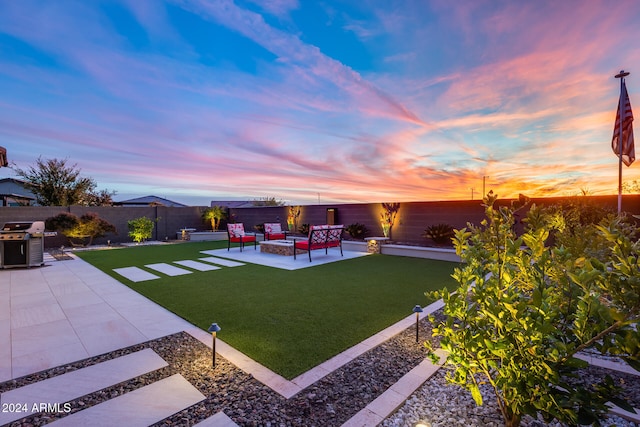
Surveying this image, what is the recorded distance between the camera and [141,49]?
22.4 feet

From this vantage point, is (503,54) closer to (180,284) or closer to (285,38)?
(285,38)

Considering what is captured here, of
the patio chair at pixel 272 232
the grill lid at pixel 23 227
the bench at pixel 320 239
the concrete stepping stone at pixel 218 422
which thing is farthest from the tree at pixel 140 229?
the concrete stepping stone at pixel 218 422

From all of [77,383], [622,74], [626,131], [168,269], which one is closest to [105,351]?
[77,383]

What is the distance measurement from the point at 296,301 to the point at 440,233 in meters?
6.40

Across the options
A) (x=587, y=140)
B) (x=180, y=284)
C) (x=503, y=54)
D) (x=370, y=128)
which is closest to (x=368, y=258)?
(x=370, y=128)

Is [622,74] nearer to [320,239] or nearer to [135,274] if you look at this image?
[320,239]

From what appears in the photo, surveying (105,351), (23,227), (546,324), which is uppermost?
(23,227)

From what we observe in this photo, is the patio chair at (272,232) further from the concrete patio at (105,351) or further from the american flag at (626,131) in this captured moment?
the american flag at (626,131)

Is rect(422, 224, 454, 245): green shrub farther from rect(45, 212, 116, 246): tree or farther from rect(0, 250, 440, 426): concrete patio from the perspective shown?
rect(45, 212, 116, 246): tree

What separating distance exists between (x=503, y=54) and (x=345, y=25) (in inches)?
136

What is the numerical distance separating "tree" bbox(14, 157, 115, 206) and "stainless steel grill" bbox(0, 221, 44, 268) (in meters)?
12.4

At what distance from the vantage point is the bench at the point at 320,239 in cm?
777

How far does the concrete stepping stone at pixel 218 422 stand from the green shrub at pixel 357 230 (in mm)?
9371

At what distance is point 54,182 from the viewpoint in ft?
54.7
